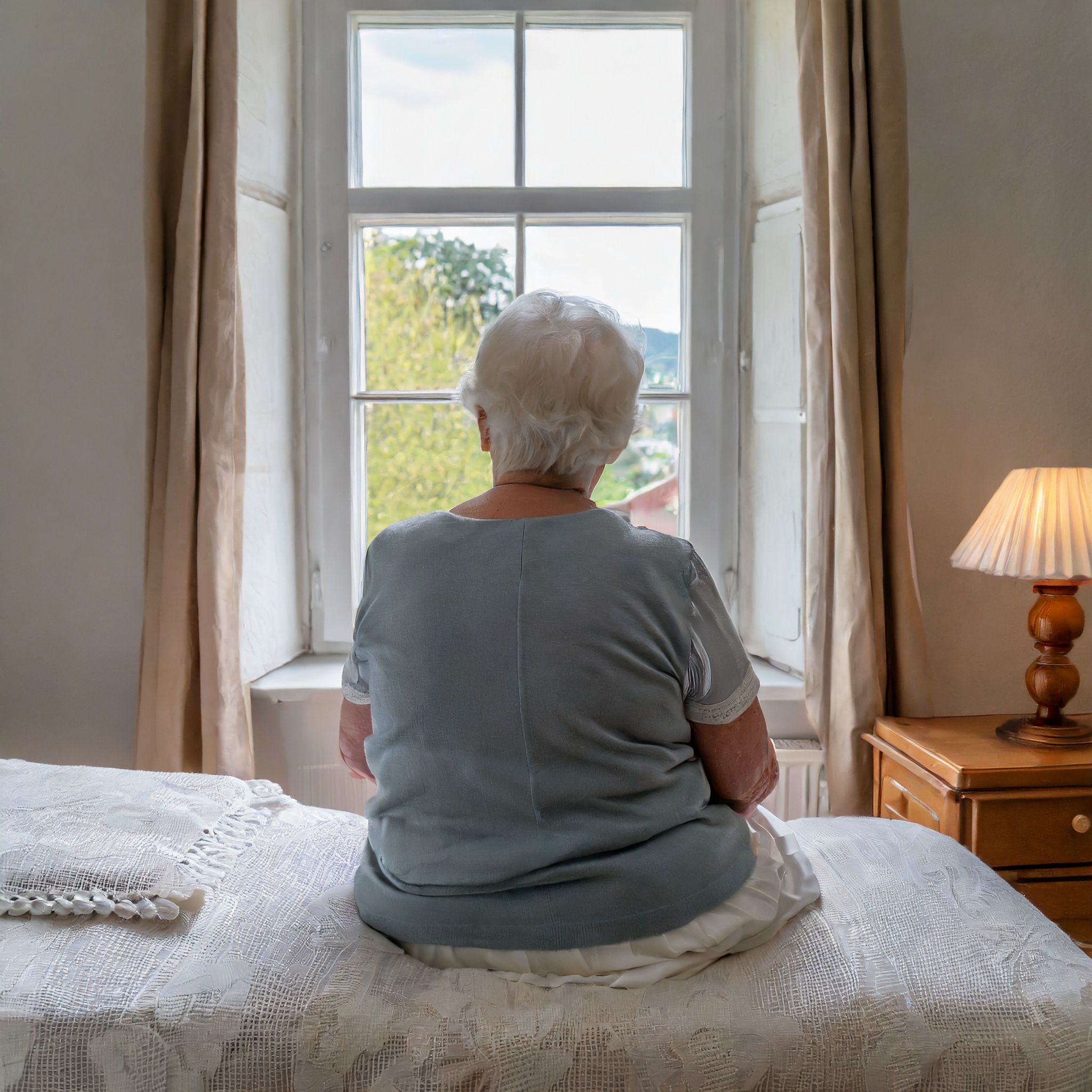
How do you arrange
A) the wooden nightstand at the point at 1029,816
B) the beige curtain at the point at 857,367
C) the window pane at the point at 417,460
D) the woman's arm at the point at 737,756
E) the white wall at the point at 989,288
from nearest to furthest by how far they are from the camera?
the woman's arm at the point at 737,756 → the wooden nightstand at the point at 1029,816 → the beige curtain at the point at 857,367 → the white wall at the point at 989,288 → the window pane at the point at 417,460

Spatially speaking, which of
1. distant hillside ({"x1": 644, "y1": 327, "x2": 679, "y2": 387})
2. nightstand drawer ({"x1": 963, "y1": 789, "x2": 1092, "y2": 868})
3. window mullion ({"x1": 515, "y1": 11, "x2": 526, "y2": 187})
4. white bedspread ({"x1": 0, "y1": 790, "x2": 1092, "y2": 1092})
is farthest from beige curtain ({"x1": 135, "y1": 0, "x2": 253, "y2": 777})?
nightstand drawer ({"x1": 963, "y1": 789, "x2": 1092, "y2": 868})

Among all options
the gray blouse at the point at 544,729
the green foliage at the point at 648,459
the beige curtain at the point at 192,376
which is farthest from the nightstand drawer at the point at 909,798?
the beige curtain at the point at 192,376

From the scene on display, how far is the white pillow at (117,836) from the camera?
1.11m

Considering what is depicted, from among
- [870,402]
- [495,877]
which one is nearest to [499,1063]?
[495,877]

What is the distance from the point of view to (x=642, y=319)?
2402 mm

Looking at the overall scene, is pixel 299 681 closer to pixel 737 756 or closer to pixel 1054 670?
pixel 737 756

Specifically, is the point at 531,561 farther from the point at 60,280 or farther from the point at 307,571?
the point at 60,280

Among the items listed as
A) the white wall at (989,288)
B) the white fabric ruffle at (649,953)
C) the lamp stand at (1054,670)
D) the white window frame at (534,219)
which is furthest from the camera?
the white window frame at (534,219)

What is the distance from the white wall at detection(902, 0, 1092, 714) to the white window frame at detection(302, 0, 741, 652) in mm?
453

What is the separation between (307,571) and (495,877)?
154 centimetres

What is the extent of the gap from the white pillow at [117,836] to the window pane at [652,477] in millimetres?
1245

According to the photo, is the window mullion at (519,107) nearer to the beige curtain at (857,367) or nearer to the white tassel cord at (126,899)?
the beige curtain at (857,367)

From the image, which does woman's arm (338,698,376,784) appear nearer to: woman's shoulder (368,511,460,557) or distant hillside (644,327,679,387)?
woman's shoulder (368,511,460,557)

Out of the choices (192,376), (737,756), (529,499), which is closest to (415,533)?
(529,499)
